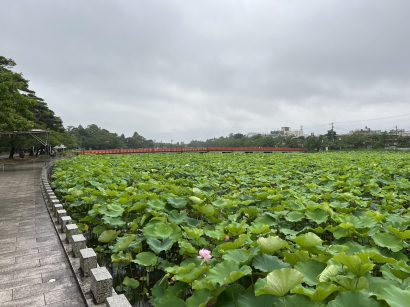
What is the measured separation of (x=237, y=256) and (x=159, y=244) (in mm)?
888

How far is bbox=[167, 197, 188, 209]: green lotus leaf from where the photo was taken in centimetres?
385

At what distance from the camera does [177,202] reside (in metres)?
3.92

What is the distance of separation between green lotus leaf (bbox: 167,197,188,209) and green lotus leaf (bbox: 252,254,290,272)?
6.72 ft

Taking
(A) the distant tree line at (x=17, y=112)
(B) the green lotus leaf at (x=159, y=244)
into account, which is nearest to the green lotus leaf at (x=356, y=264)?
(B) the green lotus leaf at (x=159, y=244)

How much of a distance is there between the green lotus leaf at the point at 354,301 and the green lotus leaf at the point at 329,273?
276 mm

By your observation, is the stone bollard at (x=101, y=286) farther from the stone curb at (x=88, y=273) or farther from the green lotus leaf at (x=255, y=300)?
the green lotus leaf at (x=255, y=300)

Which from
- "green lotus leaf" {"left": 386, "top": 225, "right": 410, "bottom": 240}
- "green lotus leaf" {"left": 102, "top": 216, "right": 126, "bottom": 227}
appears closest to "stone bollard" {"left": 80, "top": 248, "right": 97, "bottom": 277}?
"green lotus leaf" {"left": 102, "top": 216, "right": 126, "bottom": 227}

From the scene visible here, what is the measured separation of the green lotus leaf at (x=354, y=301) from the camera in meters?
1.25

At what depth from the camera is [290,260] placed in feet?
6.40

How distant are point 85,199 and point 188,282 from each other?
10.4 ft

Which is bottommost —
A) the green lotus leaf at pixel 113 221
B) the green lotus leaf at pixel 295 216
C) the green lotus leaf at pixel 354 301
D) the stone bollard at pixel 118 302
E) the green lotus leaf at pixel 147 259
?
the stone bollard at pixel 118 302

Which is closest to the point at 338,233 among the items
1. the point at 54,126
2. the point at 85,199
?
the point at 85,199

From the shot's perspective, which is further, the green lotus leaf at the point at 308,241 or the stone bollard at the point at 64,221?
the stone bollard at the point at 64,221

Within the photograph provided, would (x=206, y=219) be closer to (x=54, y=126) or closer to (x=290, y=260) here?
(x=290, y=260)
